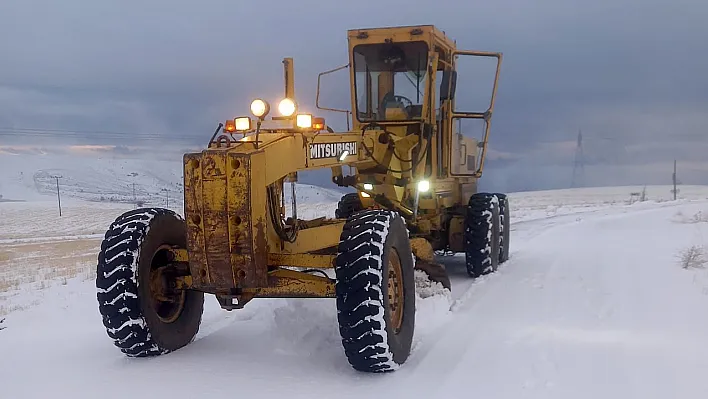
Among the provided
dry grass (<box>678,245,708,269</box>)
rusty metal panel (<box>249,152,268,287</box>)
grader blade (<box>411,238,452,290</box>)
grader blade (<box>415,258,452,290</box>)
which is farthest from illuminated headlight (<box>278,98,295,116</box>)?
dry grass (<box>678,245,708,269</box>)

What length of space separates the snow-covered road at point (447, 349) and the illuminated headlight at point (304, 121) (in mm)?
1895

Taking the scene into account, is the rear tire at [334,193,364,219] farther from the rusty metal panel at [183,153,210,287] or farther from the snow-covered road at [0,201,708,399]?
the rusty metal panel at [183,153,210,287]

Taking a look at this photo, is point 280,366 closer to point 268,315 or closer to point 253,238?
point 253,238

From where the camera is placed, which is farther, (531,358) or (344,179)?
(344,179)

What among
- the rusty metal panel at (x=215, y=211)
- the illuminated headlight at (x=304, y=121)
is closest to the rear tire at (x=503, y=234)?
the illuminated headlight at (x=304, y=121)

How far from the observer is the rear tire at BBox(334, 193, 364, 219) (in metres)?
9.99

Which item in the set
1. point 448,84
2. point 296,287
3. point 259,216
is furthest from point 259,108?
point 448,84

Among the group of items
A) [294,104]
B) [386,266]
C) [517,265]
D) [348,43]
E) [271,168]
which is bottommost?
[517,265]

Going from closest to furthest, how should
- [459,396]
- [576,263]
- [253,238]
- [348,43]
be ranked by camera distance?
[459,396] < [253,238] < [348,43] < [576,263]

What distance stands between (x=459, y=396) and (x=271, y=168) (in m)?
2.22

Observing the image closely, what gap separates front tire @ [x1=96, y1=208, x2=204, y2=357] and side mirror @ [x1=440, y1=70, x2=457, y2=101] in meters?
4.23

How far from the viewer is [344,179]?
8352 millimetres

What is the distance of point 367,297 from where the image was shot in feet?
15.7

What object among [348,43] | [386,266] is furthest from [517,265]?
[386,266]
